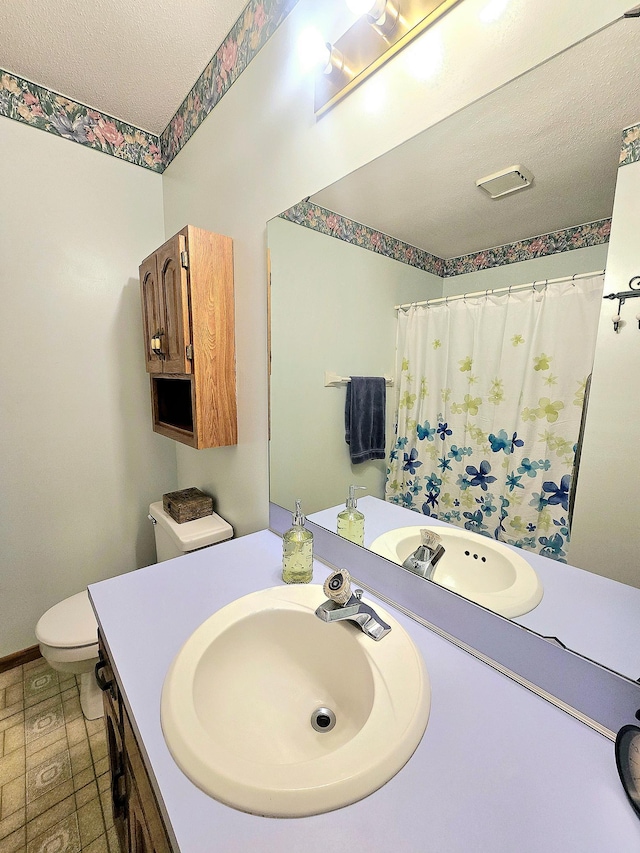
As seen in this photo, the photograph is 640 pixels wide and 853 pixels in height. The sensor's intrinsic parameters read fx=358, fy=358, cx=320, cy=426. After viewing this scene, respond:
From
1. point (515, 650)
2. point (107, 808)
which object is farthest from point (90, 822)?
point (515, 650)

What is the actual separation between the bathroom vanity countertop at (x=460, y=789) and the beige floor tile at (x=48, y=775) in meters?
1.03

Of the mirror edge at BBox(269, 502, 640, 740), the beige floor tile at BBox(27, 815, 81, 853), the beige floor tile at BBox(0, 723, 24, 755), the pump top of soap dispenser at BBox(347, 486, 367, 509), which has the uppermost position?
the pump top of soap dispenser at BBox(347, 486, 367, 509)

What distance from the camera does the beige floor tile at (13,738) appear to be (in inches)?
51.1

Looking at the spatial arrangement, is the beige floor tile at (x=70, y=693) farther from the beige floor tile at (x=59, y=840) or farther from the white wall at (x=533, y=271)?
the white wall at (x=533, y=271)

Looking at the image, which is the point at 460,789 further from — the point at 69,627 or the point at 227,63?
the point at 227,63

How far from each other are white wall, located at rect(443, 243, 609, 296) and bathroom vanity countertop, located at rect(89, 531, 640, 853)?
0.71 metres

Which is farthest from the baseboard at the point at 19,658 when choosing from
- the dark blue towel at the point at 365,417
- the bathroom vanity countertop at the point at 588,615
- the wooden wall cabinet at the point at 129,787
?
the bathroom vanity countertop at the point at 588,615

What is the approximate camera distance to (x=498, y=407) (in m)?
0.70

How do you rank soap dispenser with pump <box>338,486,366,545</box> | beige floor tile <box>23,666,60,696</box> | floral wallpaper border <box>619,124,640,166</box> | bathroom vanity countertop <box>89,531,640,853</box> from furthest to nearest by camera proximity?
1. beige floor tile <box>23,666,60,696</box>
2. soap dispenser with pump <box>338,486,366,545</box>
3. floral wallpaper border <box>619,124,640,166</box>
4. bathroom vanity countertop <box>89,531,640,853</box>

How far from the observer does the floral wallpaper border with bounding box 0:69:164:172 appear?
54.8 inches

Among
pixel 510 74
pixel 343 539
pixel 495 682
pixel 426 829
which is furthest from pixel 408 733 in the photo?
pixel 510 74

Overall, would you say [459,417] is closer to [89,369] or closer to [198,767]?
[198,767]

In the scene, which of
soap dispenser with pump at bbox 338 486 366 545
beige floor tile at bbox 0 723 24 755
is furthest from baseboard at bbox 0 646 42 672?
soap dispenser with pump at bbox 338 486 366 545

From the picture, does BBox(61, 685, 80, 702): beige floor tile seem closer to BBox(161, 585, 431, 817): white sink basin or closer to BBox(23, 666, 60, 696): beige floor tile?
BBox(23, 666, 60, 696): beige floor tile
